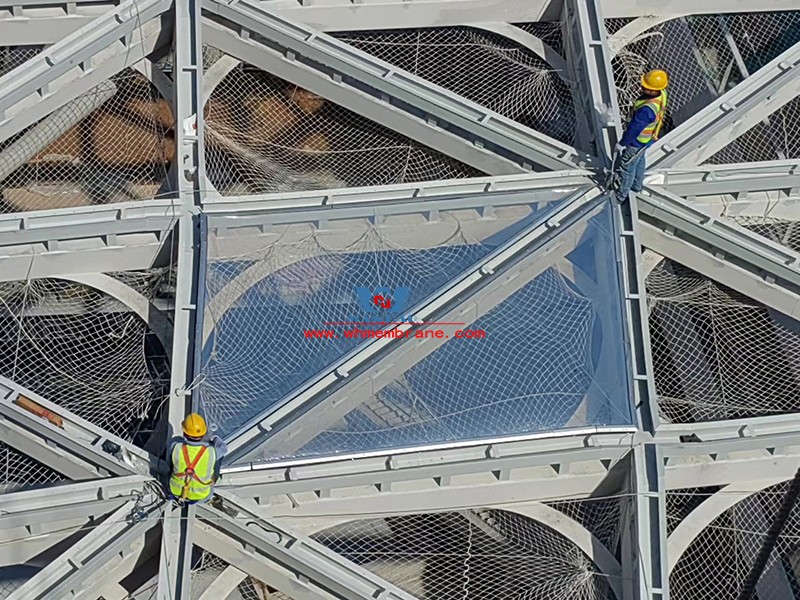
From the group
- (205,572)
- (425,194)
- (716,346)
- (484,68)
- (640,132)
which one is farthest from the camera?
(484,68)

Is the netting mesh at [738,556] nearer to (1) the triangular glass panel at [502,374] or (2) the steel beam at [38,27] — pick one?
(1) the triangular glass panel at [502,374]

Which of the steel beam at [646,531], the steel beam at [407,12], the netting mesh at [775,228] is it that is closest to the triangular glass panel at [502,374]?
the steel beam at [646,531]

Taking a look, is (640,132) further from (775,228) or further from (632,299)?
(775,228)

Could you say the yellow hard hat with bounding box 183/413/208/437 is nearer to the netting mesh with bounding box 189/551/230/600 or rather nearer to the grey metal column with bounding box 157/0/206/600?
the grey metal column with bounding box 157/0/206/600

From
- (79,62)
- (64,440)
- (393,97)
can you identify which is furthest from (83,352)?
(393,97)

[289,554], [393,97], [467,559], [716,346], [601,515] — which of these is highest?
[393,97]

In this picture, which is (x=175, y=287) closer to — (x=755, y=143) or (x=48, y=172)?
(x=48, y=172)

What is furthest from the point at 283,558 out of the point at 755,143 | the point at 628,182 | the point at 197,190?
the point at 755,143
